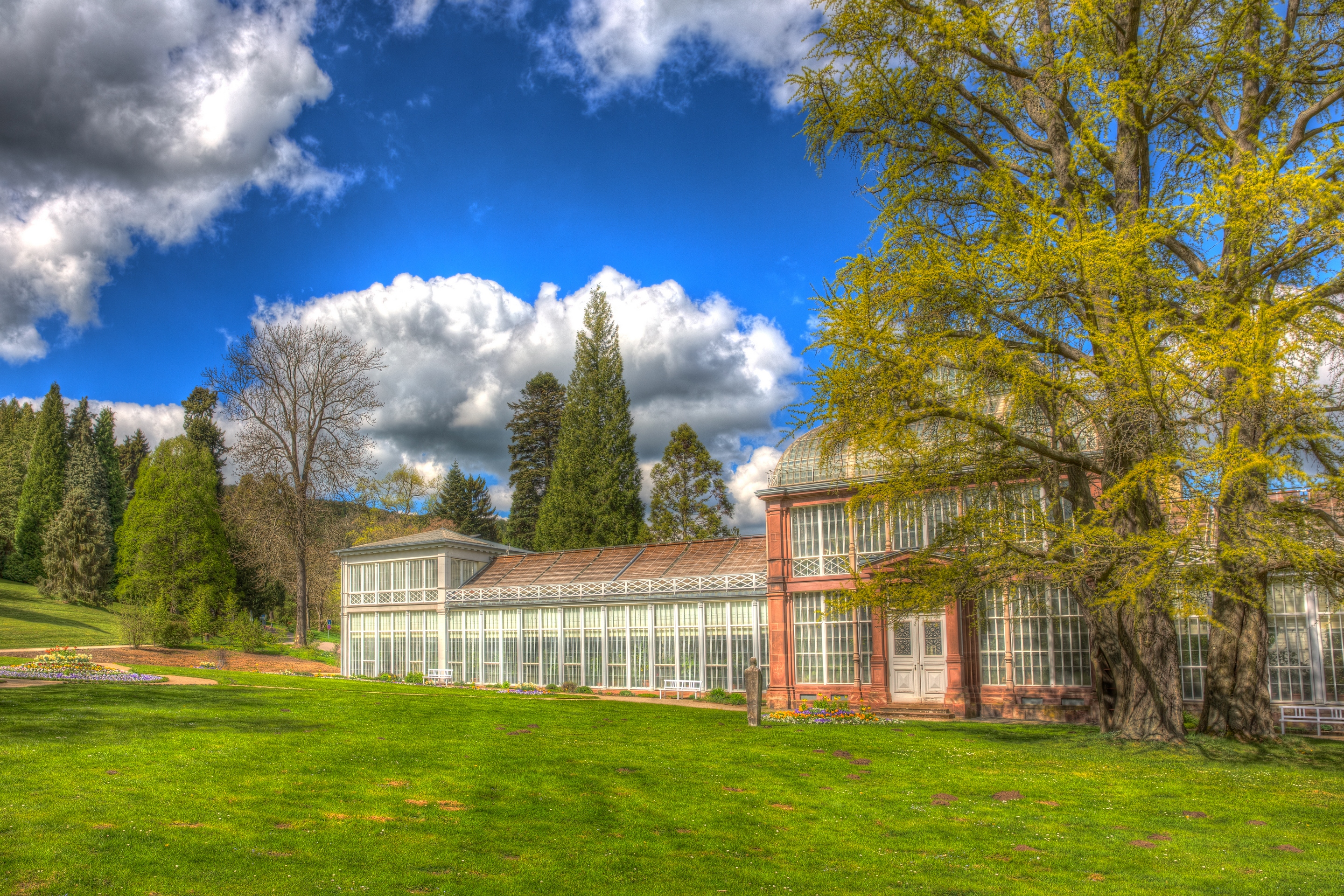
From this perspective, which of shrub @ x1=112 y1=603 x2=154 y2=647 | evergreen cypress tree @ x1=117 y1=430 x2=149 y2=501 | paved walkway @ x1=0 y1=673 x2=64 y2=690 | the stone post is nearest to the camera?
paved walkway @ x1=0 y1=673 x2=64 y2=690

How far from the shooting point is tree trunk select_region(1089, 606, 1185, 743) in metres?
14.5

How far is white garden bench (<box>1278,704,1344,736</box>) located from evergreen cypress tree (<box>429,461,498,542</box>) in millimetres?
52823

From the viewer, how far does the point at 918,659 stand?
21.9 meters

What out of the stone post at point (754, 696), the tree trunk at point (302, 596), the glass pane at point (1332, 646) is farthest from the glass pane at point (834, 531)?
the tree trunk at point (302, 596)

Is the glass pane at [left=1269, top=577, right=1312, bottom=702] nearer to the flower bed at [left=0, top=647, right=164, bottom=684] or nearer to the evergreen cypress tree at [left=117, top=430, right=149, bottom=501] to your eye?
the flower bed at [left=0, top=647, right=164, bottom=684]

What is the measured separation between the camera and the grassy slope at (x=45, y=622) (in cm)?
3309

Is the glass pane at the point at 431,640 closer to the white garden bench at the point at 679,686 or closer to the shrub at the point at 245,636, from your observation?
the shrub at the point at 245,636

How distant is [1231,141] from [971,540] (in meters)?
7.80

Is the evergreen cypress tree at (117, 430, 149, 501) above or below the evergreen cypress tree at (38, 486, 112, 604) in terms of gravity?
above

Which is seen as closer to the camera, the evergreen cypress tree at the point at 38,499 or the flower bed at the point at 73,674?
the flower bed at the point at 73,674

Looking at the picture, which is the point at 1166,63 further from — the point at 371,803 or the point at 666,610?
the point at 666,610

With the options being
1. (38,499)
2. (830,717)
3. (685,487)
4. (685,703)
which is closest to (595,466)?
(685,487)

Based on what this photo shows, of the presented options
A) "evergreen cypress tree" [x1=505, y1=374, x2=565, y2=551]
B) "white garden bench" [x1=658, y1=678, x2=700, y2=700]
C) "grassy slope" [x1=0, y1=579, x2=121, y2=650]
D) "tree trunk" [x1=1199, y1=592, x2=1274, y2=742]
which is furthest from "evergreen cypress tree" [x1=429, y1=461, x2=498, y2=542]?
"tree trunk" [x1=1199, y1=592, x2=1274, y2=742]

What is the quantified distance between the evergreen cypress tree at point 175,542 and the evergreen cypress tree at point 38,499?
10.8m
